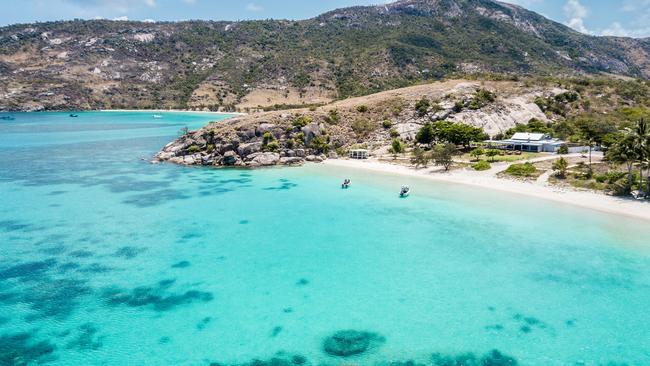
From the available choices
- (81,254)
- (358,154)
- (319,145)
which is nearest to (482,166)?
(358,154)

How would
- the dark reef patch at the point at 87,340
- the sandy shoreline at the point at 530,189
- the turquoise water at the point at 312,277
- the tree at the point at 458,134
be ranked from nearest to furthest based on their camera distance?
the dark reef patch at the point at 87,340
the turquoise water at the point at 312,277
the sandy shoreline at the point at 530,189
the tree at the point at 458,134

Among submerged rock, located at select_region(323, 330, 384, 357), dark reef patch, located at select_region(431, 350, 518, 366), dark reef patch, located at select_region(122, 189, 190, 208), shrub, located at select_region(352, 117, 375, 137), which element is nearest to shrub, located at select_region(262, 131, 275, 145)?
shrub, located at select_region(352, 117, 375, 137)

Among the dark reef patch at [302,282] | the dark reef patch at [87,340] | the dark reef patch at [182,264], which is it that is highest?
the dark reef patch at [182,264]

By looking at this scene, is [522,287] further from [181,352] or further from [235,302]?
[181,352]

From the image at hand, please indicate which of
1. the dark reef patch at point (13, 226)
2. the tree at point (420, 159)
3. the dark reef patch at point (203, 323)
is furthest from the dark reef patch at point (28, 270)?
the tree at point (420, 159)

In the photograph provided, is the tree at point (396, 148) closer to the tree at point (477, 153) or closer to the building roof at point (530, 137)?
Result: the tree at point (477, 153)

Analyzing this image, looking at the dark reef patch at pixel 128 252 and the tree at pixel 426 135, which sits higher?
the tree at pixel 426 135

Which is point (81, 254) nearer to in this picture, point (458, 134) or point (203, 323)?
point (203, 323)

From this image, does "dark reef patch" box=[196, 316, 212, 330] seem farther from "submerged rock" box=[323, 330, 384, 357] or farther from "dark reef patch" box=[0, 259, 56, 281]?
"dark reef patch" box=[0, 259, 56, 281]
